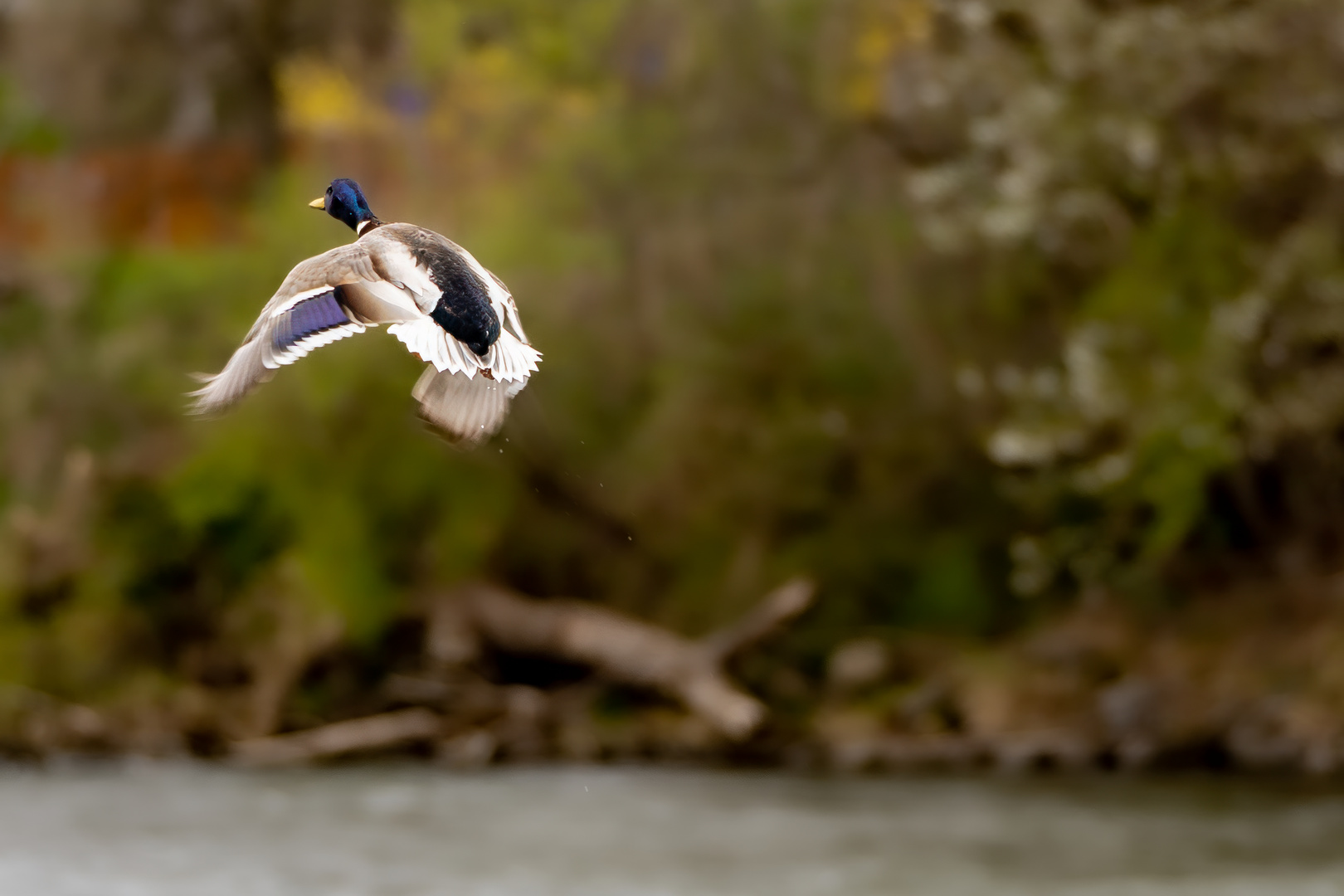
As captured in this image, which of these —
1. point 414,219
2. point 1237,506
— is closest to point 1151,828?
point 1237,506

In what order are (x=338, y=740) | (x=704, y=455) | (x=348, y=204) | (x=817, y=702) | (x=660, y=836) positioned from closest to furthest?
(x=348, y=204)
(x=660, y=836)
(x=338, y=740)
(x=817, y=702)
(x=704, y=455)

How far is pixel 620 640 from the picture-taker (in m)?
19.9

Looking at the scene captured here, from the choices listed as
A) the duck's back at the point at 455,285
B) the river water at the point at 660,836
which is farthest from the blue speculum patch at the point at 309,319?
the river water at the point at 660,836

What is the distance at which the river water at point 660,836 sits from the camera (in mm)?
14359

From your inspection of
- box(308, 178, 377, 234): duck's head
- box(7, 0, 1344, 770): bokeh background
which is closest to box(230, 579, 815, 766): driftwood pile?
box(7, 0, 1344, 770): bokeh background

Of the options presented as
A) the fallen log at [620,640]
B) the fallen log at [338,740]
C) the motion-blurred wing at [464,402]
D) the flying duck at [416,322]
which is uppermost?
the fallen log at [620,640]

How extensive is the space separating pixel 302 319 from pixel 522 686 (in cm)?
1453

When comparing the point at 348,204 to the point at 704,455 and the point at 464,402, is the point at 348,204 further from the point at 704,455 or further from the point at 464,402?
the point at 704,455

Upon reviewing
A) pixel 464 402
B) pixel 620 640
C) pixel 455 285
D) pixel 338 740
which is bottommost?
pixel 464 402

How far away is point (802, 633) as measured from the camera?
20672 mm

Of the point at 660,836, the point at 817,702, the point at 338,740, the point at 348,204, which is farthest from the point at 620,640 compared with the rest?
the point at 348,204

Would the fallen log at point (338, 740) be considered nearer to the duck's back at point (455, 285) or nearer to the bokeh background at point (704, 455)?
the bokeh background at point (704, 455)

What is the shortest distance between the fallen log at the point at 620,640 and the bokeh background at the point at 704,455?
419 millimetres

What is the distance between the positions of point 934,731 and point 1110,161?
18.3 ft
